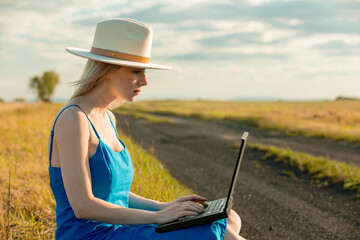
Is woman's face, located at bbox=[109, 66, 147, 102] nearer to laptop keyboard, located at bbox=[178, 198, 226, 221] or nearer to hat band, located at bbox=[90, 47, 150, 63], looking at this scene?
hat band, located at bbox=[90, 47, 150, 63]

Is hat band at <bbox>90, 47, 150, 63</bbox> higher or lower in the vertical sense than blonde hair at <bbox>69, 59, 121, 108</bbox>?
higher

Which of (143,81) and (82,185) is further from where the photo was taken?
(143,81)

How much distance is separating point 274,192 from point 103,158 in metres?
4.17

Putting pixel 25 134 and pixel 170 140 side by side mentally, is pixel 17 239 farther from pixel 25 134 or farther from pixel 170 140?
pixel 170 140

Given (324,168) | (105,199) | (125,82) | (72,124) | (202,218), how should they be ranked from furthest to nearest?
(324,168) < (125,82) < (105,199) < (72,124) < (202,218)

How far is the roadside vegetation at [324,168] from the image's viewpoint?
5691mm

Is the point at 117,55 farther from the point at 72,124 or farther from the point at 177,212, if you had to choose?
the point at 177,212

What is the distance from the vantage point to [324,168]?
21.2ft

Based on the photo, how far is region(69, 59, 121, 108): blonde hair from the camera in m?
2.10

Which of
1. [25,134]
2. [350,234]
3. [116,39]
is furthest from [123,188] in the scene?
[25,134]

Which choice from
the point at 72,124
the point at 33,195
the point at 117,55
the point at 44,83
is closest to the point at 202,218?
the point at 72,124

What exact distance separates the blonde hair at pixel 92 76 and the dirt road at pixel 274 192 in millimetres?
→ 2525

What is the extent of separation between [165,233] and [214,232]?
0.25 meters

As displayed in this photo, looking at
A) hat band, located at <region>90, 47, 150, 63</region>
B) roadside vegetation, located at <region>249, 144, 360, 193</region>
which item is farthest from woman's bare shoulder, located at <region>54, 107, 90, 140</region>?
roadside vegetation, located at <region>249, 144, 360, 193</region>
